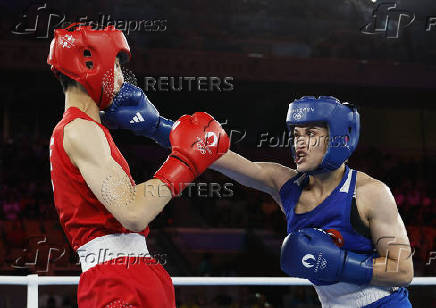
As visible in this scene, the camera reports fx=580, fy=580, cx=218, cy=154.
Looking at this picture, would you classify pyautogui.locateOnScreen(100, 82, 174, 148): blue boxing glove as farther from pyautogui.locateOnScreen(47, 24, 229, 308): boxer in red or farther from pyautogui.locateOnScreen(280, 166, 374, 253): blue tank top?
pyautogui.locateOnScreen(280, 166, 374, 253): blue tank top

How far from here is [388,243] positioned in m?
2.01

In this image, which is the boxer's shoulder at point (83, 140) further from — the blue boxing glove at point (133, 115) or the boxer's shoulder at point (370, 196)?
the boxer's shoulder at point (370, 196)

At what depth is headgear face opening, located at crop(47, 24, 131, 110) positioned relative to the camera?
5.82ft

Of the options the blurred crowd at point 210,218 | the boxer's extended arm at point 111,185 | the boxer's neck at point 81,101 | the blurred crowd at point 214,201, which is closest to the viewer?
the boxer's extended arm at point 111,185

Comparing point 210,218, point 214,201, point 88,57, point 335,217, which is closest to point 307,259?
point 335,217

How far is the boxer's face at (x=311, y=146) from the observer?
2127mm

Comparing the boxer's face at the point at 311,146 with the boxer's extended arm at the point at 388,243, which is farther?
the boxer's face at the point at 311,146

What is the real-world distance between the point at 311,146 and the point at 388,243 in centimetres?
44

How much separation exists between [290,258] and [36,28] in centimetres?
719

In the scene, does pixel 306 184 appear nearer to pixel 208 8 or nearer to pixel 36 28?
pixel 36 28

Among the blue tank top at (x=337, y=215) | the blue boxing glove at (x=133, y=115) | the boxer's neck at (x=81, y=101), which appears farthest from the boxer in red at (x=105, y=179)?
the blue tank top at (x=337, y=215)

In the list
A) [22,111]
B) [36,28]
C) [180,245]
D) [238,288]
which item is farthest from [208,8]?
[238,288]

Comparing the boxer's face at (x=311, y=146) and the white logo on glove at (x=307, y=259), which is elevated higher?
the boxer's face at (x=311, y=146)

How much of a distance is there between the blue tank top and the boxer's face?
138 mm
